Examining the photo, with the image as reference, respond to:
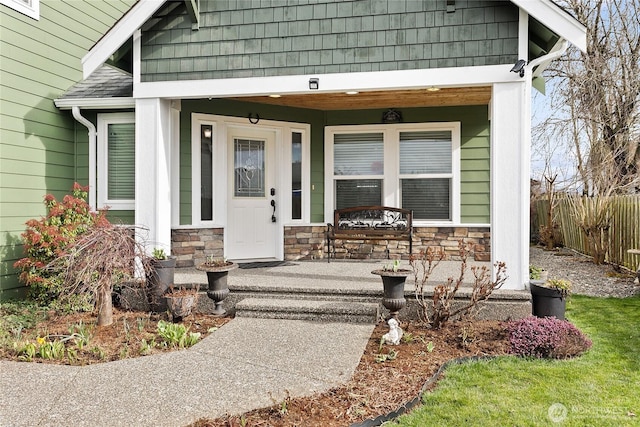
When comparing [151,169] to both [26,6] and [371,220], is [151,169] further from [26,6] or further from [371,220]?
[371,220]

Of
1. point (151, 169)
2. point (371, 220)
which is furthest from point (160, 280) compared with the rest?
point (371, 220)

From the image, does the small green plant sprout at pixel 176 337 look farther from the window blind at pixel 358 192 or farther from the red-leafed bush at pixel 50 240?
the window blind at pixel 358 192

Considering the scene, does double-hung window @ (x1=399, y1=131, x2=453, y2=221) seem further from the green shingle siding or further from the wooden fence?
the wooden fence

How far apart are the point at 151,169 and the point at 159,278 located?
55.5 inches

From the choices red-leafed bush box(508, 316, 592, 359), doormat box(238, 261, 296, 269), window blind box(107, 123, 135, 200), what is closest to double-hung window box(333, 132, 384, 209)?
doormat box(238, 261, 296, 269)

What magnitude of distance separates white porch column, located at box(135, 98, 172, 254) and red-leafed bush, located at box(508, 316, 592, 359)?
166 inches

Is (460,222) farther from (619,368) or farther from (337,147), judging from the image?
(619,368)

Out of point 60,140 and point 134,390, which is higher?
point 60,140

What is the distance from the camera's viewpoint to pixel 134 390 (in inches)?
135

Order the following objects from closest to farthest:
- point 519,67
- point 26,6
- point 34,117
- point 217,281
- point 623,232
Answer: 1. point 519,67
2. point 217,281
3. point 26,6
4. point 34,117
5. point 623,232

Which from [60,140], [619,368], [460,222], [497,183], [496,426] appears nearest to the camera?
[496,426]

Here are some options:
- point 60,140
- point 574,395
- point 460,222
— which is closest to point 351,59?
point 460,222

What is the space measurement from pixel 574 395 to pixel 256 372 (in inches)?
92.6

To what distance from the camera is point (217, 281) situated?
17.9ft
